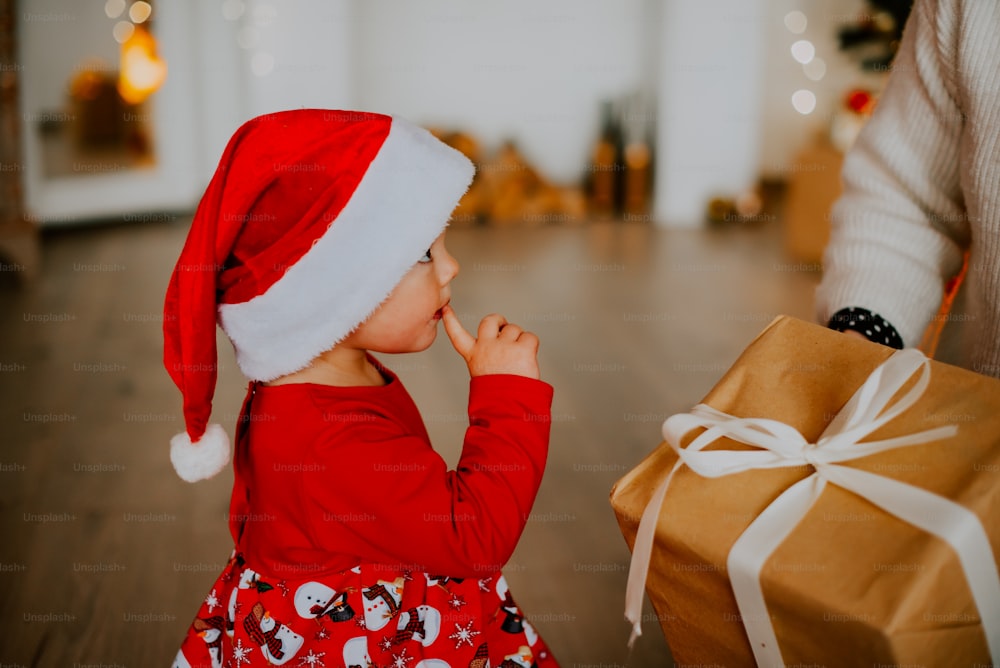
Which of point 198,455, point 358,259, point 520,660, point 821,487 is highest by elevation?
point 358,259

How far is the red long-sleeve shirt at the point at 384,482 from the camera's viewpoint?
83 centimetres

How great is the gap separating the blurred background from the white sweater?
2.54ft

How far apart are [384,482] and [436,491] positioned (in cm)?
5

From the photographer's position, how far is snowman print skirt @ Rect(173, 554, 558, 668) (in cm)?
90

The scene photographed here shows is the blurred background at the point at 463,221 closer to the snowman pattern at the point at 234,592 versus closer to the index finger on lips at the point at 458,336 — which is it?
the snowman pattern at the point at 234,592

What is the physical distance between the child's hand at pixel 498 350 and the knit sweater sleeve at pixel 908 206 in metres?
0.37

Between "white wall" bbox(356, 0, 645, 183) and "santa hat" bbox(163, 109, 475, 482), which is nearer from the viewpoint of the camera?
"santa hat" bbox(163, 109, 475, 482)

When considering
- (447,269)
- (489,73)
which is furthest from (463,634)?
(489,73)

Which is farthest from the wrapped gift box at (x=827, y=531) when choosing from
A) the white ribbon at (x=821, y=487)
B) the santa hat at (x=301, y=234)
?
the santa hat at (x=301, y=234)

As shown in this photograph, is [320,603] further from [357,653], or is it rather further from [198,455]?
[198,455]

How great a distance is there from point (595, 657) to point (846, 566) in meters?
0.92

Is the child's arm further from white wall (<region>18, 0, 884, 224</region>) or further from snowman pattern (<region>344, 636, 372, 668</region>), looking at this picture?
white wall (<region>18, 0, 884, 224</region>)

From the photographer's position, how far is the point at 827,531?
0.68 metres

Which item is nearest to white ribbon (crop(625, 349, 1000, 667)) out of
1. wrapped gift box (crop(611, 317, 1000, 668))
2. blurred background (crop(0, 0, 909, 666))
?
wrapped gift box (crop(611, 317, 1000, 668))
